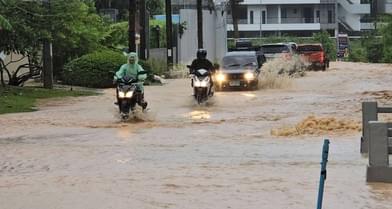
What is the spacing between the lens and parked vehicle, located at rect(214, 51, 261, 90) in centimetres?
2955

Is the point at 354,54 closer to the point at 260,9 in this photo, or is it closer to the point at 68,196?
the point at 260,9

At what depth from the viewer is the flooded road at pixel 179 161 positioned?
872 centimetres

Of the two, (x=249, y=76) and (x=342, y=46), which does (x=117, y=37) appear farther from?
(x=342, y=46)

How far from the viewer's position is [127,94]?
1773 centimetres

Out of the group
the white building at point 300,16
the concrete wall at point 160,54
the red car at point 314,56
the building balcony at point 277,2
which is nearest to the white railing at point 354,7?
the white building at point 300,16

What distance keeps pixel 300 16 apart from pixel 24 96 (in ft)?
219

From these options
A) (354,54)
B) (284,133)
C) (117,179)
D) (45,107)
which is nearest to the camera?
(117,179)

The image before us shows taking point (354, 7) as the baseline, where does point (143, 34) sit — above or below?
below

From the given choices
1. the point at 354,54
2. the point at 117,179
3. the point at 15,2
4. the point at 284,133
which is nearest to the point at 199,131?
the point at 284,133

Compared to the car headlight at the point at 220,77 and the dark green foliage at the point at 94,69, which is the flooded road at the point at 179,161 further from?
the dark green foliage at the point at 94,69

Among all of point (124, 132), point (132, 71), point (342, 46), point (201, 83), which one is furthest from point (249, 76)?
point (342, 46)

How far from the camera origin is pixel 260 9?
88.8 m

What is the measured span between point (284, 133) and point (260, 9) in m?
74.8

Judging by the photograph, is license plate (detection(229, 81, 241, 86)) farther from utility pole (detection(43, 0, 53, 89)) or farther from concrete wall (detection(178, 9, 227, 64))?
concrete wall (detection(178, 9, 227, 64))
